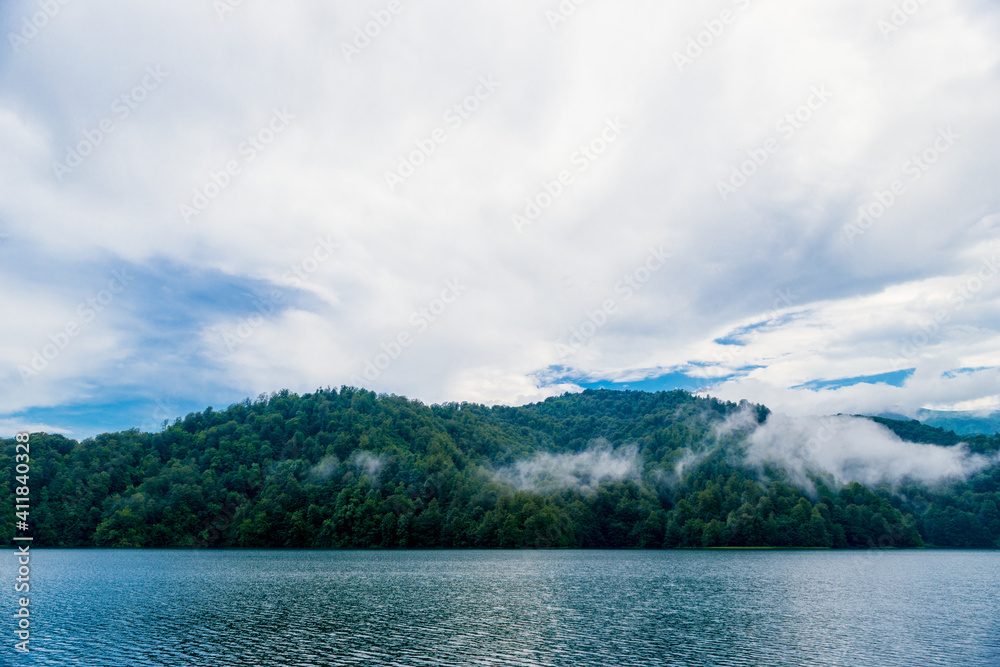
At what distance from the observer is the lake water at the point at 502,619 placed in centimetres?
4769

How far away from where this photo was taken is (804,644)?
172 ft

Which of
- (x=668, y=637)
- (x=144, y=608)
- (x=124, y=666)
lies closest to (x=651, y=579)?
(x=668, y=637)

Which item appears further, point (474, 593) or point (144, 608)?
point (474, 593)

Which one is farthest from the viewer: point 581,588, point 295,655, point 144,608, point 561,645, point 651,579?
point 651,579

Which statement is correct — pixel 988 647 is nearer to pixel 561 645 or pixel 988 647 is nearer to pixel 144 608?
pixel 561 645

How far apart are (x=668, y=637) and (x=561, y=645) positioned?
1098 centimetres

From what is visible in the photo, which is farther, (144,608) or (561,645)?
(144,608)

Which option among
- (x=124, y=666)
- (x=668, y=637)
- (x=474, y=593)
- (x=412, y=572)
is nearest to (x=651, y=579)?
(x=474, y=593)

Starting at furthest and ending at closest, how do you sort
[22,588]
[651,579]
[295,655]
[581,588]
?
[651,579], [581,588], [22,588], [295,655]

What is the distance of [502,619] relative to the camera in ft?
212

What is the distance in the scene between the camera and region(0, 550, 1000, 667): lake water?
47.7 m

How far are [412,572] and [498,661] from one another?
270ft

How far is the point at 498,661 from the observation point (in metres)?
46.2

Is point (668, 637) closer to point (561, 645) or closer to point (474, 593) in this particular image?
point (561, 645)
